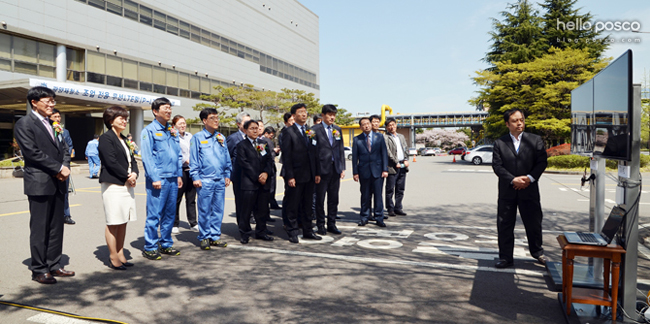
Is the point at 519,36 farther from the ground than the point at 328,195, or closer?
farther from the ground

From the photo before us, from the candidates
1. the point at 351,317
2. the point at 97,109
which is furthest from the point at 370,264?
the point at 97,109

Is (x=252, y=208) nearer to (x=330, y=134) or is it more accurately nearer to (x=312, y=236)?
(x=312, y=236)

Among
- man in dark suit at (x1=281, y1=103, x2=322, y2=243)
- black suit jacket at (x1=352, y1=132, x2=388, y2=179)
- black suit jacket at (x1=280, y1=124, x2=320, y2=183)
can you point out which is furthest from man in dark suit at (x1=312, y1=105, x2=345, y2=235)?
black suit jacket at (x1=352, y1=132, x2=388, y2=179)

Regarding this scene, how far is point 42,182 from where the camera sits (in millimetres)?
4477

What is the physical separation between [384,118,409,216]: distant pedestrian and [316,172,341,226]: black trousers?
195cm

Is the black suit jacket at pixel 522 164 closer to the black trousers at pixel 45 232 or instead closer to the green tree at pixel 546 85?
the black trousers at pixel 45 232

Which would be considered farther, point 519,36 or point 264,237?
point 519,36

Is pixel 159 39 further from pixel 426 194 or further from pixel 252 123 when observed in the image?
pixel 252 123

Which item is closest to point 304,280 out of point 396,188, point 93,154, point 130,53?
point 396,188

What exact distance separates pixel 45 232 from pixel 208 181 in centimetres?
206

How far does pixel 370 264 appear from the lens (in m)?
5.18

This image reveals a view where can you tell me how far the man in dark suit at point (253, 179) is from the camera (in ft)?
20.8

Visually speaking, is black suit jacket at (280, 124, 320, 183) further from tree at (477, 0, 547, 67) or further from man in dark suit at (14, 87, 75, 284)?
tree at (477, 0, 547, 67)

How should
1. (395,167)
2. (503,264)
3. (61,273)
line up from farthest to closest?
(395,167)
(503,264)
(61,273)
